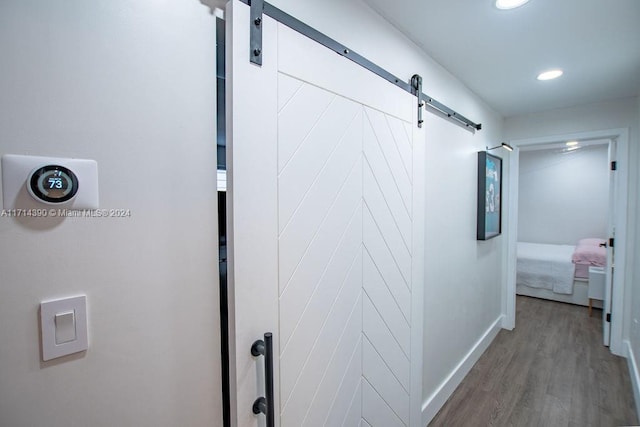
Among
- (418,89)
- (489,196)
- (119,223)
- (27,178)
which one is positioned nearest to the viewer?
(27,178)

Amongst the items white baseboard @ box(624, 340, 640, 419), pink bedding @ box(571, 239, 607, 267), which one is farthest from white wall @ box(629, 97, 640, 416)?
pink bedding @ box(571, 239, 607, 267)

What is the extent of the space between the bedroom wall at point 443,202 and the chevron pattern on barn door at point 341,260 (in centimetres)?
36

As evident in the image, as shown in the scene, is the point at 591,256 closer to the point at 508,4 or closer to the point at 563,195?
the point at 563,195

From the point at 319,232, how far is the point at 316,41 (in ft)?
2.33

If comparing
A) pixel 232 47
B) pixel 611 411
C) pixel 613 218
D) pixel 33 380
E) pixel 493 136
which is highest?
pixel 493 136

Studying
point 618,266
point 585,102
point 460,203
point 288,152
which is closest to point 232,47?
point 288,152

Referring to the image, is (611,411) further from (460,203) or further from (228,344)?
(228,344)

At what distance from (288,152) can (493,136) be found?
3.02m

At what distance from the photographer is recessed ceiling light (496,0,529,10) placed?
1.34 metres

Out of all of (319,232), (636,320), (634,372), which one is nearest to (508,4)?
(319,232)

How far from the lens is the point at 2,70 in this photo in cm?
56

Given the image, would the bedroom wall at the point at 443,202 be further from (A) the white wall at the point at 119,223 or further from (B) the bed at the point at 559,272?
(B) the bed at the point at 559,272

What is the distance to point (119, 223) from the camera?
0.69m

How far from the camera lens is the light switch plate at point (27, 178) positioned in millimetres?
566
